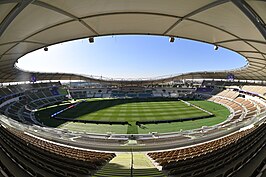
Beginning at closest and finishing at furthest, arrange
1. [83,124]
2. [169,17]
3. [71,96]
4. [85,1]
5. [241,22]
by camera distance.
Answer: [85,1], [241,22], [169,17], [83,124], [71,96]

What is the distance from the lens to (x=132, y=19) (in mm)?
8789

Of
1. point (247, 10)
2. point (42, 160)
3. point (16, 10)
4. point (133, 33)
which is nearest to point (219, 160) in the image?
point (247, 10)

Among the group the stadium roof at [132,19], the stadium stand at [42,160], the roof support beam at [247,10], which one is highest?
the stadium roof at [132,19]

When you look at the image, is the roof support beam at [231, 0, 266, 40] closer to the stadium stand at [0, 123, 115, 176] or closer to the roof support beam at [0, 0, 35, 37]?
the roof support beam at [0, 0, 35, 37]

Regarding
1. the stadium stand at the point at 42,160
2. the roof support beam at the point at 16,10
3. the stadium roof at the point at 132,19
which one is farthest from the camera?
the stadium roof at the point at 132,19

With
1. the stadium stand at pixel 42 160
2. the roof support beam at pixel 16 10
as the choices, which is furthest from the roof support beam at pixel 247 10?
the stadium stand at pixel 42 160

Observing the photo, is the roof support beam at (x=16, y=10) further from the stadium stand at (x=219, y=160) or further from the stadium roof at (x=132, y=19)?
the stadium stand at (x=219, y=160)

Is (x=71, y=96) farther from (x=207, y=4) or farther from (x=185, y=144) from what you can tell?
(x=207, y=4)

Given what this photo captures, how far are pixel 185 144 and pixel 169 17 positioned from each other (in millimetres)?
11964

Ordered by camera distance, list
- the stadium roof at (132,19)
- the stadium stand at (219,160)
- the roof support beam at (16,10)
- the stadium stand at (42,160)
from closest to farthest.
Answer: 1. the stadium stand at (219,160)
2. the roof support beam at (16,10)
3. the stadium stand at (42,160)
4. the stadium roof at (132,19)

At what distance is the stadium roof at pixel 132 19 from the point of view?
20.3 feet

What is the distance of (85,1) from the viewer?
6.57m

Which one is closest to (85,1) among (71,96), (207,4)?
(207,4)

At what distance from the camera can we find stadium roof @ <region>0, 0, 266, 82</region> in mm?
6180
